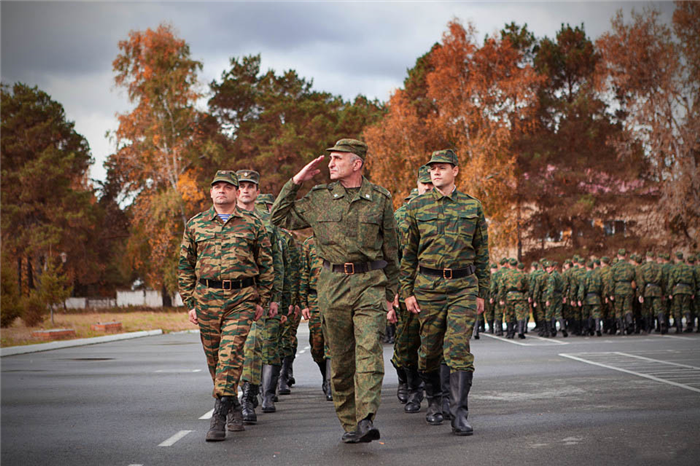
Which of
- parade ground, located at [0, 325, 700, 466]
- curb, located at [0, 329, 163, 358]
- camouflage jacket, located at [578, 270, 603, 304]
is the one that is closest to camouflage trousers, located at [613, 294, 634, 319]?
camouflage jacket, located at [578, 270, 603, 304]

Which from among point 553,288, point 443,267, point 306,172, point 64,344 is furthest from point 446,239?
point 553,288

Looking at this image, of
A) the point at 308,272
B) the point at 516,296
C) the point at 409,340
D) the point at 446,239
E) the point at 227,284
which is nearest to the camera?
the point at 227,284

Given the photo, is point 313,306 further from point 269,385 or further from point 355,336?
point 355,336

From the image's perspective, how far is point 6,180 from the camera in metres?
54.2

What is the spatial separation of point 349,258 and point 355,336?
63cm

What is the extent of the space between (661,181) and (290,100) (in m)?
23.0

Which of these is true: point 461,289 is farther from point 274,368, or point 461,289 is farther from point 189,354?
point 189,354

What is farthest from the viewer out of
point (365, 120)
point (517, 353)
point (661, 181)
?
point (365, 120)

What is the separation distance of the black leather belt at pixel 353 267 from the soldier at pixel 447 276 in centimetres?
98

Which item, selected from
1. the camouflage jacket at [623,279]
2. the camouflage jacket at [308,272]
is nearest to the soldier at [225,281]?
the camouflage jacket at [308,272]

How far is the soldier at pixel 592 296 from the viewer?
76.6 ft

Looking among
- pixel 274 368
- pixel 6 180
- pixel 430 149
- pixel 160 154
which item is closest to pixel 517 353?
pixel 274 368

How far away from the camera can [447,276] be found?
777 centimetres

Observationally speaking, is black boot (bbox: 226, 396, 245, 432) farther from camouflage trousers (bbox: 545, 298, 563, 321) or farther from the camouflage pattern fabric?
camouflage trousers (bbox: 545, 298, 563, 321)
